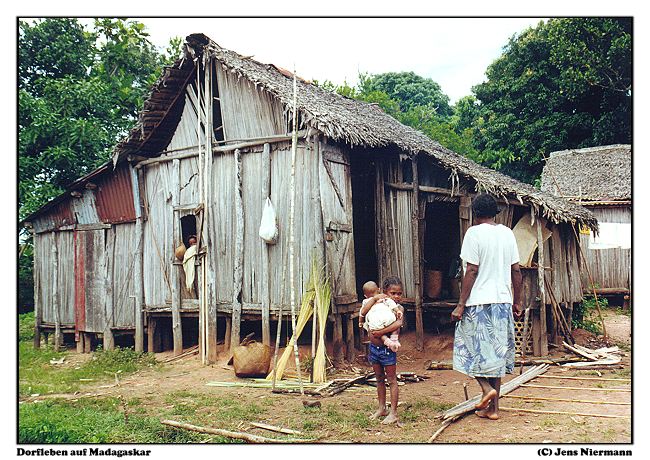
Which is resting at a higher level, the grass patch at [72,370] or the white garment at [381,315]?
the white garment at [381,315]

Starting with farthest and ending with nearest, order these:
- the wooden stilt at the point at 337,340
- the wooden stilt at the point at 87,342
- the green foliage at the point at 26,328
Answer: the green foliage at the point at 26,328 < the wooden stilt at the point at 87,342 < the wooden stilt at the point at 337,340

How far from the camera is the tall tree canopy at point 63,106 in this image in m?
12.5

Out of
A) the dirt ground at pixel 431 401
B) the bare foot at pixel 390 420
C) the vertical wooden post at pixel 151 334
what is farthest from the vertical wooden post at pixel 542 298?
the vertical wooden post at pixel 151 334

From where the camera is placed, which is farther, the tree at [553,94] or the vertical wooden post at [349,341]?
the tree at [553,94]

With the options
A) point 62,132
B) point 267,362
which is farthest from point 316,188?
point 62,132

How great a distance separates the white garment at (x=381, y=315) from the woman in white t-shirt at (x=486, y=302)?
584 millimetres

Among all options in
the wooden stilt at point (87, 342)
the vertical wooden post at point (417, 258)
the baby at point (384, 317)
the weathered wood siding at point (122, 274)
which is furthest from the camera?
the wooden stilt at point (87, 342)

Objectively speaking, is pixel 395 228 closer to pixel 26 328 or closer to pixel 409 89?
pixel 26 328

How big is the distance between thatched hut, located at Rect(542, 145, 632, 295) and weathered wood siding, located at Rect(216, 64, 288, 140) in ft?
28.5

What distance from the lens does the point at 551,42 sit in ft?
67.8

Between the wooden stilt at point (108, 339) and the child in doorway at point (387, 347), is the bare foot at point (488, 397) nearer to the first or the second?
the child in doorway at point (387, 347)

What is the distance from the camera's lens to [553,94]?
21266 mm

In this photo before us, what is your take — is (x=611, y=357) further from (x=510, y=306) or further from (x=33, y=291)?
(x=33, y=291)

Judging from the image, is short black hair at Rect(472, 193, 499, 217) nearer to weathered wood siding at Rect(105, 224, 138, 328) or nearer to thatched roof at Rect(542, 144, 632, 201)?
weathered wood siding at Rect(105, 224, 138, 328)
